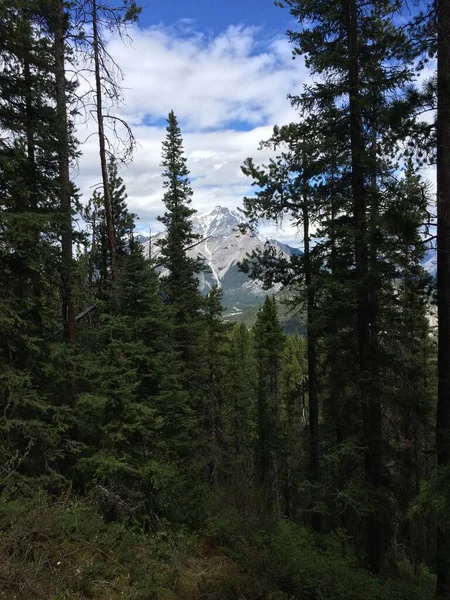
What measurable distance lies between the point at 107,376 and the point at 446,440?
5.68 meters

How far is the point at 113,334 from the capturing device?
8680 mm

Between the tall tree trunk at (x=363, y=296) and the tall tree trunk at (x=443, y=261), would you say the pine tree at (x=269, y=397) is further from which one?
the tall tree trunk at (x=443, y=261)

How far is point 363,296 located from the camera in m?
9.38

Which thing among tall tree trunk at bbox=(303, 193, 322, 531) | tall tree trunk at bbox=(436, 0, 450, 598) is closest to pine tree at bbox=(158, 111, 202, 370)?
tall tree trunk at bbox=(303, 193, 322, 531)

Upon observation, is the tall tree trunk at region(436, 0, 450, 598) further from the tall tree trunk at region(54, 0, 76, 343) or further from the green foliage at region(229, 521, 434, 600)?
the tall tree trunk at region(54, 0, 76, 343)

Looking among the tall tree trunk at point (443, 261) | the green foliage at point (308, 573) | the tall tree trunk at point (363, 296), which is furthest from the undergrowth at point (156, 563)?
the tall tree trunk at point (443, 261)

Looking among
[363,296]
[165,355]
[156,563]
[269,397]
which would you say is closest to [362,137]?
[363,296]

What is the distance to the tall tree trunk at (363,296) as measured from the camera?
350 inches

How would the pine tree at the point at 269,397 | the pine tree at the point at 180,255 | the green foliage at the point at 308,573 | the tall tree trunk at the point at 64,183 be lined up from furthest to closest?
the pine tree at the point at 269,397 < the pine tree at the point at 180,255 < the tall tree trunk at the point at 64,183 < the green foliage at the point at 308,573

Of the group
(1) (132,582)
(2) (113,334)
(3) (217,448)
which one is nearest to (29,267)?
(2) (113,334)

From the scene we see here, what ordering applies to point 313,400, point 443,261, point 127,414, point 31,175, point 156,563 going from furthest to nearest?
point 313,400 → point 31,175 → point 127,414 → point 443,261 → point 156,563

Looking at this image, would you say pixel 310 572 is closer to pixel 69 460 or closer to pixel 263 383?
pixel 69 460

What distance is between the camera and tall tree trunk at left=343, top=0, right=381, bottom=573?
8.89 metres

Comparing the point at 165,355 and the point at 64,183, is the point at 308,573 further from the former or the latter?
the point at 64,183
